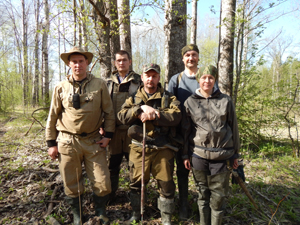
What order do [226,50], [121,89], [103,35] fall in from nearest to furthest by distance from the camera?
[121,89] → [103,35] → [226,50]

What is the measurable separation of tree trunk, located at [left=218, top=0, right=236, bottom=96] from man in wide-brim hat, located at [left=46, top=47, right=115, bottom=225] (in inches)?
139

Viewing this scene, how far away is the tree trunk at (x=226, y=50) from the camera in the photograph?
4.97m

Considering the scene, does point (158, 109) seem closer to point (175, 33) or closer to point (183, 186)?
point (183, 186)

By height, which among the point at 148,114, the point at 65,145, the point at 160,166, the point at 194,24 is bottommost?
the point at 160,166

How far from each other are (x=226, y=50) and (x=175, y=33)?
64.4 inches

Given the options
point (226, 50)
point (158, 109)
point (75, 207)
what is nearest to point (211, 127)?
point (158, 109)

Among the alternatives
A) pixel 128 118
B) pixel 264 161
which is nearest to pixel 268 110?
pixel 264 161

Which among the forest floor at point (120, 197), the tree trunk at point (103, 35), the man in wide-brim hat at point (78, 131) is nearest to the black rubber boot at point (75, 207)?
the man in wide-brim hat at point (78, 131)

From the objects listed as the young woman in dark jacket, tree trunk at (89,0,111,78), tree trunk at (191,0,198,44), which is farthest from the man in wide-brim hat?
tree trunk at (191,0,198,44)

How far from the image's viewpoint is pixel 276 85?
5918 millimetres

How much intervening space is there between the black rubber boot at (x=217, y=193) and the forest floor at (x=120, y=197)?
62 cm

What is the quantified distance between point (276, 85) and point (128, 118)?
5.61m

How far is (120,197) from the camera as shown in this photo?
11.8 ft

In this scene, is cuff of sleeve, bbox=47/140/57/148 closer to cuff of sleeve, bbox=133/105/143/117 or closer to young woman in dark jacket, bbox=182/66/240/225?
cuff of sleeve, bbox=133/105/143/117
